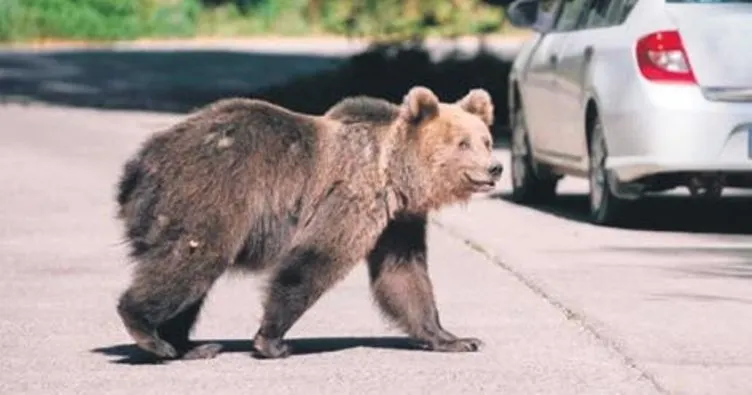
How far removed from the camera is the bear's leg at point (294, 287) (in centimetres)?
1081

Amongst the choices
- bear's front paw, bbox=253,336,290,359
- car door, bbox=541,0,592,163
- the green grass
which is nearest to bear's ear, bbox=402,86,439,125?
bear's front paw, bbox=253,336,290,359

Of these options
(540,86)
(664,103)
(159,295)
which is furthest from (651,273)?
(540,86)

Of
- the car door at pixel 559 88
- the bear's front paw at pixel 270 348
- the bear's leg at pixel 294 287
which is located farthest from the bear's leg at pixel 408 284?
the car door at pixel 559 88

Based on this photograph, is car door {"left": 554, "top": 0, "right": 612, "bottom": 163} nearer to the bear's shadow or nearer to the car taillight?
the car taillight

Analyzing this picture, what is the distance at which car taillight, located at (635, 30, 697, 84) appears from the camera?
639 inches

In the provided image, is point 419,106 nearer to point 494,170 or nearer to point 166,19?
point 494,170

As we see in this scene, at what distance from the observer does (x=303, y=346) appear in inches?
453

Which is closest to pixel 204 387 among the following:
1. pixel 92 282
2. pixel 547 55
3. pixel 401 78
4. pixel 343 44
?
pixel 92 282

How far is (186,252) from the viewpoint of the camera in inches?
421

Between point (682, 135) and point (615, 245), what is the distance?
2.64 ft

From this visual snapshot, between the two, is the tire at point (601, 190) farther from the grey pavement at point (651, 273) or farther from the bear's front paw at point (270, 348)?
the bear's front paw at point (270, 348)

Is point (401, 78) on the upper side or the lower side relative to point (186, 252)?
lower

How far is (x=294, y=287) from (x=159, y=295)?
0.55 meters

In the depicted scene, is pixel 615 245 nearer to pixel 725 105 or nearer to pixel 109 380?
pixel 725 105
